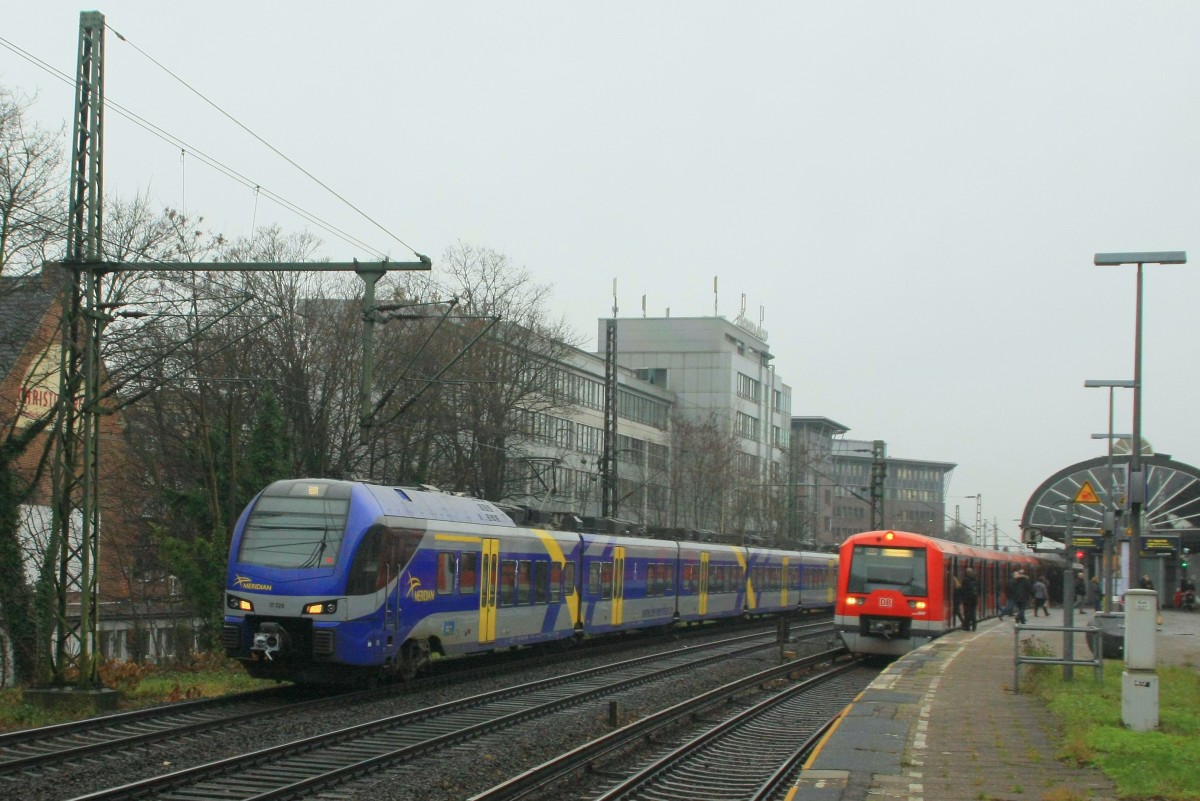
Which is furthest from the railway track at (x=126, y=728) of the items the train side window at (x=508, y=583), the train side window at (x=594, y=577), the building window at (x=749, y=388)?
the building window at (x=749, y=388)

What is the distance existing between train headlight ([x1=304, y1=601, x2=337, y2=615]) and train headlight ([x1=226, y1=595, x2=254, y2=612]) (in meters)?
0.82

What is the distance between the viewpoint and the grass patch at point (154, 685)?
15914 mm

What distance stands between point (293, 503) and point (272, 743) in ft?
16.4

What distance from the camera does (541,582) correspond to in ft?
84.0

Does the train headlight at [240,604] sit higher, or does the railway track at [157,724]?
the train headlight at [240,604]

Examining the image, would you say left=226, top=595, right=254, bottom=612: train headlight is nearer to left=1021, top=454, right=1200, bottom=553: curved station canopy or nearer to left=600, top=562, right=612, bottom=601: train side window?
left=600, top=562, right=612, bottom=601: train side window

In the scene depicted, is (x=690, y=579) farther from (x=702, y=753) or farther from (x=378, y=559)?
(x=702, y=753)

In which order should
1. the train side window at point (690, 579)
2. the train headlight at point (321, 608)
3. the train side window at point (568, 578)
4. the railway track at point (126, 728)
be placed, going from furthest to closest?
the train side window at point (690, 579), the train side window at point (568, 578), the train headlight at point (321, 608), the railway track at point (126, 728)

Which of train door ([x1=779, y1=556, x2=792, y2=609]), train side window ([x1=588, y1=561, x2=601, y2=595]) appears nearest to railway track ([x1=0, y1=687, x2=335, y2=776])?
train side window ([x1=588, y1=561, x2=601, y2=595])

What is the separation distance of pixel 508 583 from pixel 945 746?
38.4 feet

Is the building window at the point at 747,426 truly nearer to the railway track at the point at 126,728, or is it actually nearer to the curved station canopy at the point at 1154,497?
the curved station canopy at the point at 1154,497

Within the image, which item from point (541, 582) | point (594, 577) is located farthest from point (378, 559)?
point (594, 577)

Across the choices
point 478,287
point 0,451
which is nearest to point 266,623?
point 0,451

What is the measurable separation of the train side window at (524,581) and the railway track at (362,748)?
95.4 inches
